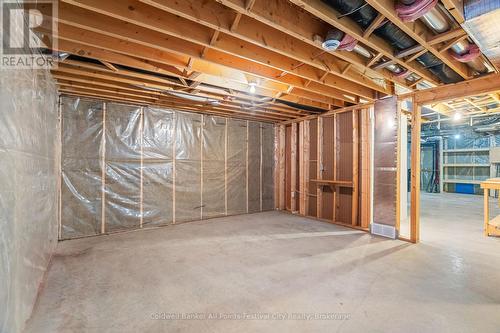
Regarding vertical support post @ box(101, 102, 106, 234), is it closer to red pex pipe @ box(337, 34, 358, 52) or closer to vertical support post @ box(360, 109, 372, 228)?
red pex pipe @ box(337, 34, 358, 52)

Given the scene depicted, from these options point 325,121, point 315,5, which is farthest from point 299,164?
point 315,5

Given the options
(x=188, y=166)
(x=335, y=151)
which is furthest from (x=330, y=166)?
(x=188, y=166)

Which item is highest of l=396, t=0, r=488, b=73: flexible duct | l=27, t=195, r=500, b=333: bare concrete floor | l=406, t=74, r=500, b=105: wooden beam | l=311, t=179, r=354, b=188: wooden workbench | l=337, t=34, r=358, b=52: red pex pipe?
l=396, t=0, r=488, b=73: flexible duct

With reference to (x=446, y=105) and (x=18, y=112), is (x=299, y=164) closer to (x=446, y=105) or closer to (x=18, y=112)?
(x=446, y=105)

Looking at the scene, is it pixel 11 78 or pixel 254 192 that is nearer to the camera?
pixel 11 78

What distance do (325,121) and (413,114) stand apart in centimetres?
173

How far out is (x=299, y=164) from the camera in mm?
5938

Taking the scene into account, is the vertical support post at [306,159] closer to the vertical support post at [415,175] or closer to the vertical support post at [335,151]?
the vertical support post at [335,151]

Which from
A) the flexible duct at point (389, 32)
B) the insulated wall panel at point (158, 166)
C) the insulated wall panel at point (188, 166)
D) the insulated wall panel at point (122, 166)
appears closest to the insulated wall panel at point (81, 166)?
the insulated wall panel at point (122, 166)

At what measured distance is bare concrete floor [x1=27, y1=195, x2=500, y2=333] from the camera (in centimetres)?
183

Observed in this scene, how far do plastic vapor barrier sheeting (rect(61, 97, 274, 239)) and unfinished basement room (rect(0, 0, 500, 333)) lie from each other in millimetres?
29

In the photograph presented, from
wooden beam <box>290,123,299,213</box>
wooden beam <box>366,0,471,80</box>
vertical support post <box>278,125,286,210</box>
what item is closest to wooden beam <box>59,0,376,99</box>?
wooden beam <box>366,0,471,80</box>

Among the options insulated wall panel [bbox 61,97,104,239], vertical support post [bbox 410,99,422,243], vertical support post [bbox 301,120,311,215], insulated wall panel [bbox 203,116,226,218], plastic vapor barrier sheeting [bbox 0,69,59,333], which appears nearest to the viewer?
plastic vapor barrier sheeting [bbox 0,69,59,333]

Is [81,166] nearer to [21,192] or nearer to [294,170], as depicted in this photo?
[21,192]
